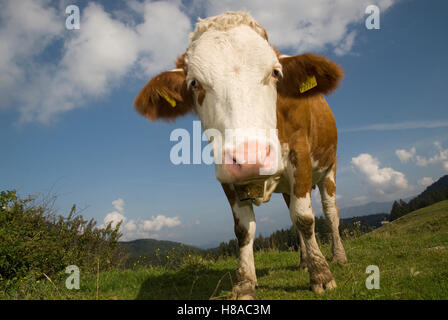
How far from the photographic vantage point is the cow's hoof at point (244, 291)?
3559 millimetres

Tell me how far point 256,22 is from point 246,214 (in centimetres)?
252

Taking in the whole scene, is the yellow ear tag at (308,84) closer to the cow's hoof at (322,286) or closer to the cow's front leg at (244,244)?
the cow's front leg at (244,244)

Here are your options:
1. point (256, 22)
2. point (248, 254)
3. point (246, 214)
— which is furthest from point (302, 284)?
point (256, 22)

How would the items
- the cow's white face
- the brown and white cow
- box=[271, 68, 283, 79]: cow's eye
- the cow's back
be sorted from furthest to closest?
1. the cow's back
2. box=[271, 68, 283, 79]: cow's eye
3. the brown and white cow
4. the cow's white face

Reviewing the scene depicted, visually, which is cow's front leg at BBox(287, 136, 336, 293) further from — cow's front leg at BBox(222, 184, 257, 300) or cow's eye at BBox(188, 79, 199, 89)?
cow's eye at BBox(188, 79, 199, 89)

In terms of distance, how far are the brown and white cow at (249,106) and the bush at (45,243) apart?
4.11m

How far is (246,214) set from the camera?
4.15 metres

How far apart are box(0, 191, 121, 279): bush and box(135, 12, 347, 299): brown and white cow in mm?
4106

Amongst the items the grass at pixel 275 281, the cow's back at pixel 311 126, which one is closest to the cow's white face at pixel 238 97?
the cow's back at pixel 311 126

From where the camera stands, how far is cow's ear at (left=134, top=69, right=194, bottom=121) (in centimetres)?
425

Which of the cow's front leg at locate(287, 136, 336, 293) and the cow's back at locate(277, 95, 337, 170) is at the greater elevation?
the cow's back at locate(277, 95, 337, 170)

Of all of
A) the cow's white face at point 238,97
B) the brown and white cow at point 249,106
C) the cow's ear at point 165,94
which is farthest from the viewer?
the cow's ear at point 165,94

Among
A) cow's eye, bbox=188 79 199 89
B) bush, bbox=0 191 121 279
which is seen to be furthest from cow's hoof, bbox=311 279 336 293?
bush, bbox=0 191 121 279
